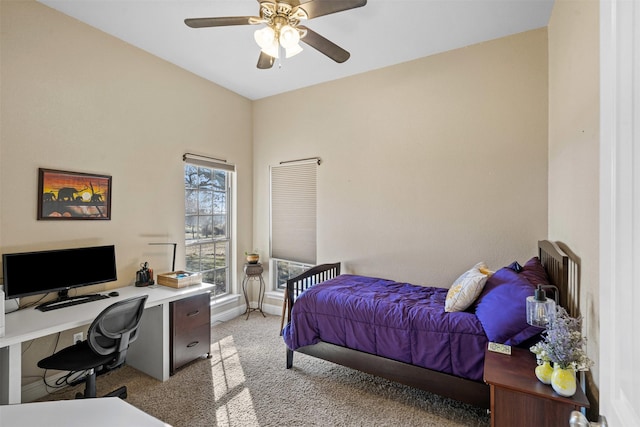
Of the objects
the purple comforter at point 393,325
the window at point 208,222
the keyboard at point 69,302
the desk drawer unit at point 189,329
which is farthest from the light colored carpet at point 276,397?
the window at point 208,222

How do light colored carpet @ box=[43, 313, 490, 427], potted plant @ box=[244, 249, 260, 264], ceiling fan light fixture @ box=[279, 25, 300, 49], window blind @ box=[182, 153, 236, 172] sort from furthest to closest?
potted plant @ box=[244, 249, 260, 264] < window blind @ box=[182, 153, 236, 172] < light colored carpet @ box=[43, 313, 490, 427] < ceiling fan light fixture @ box=[279, 25, 300, 49]

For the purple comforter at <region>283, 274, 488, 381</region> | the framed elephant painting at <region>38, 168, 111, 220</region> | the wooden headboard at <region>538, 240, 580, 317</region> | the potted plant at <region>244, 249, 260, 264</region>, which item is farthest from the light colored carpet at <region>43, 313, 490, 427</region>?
the framed elephant painting at <region>38, 168, 111, 220</region>

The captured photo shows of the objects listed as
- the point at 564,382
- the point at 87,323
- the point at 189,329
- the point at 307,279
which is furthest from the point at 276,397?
the point at 564,382

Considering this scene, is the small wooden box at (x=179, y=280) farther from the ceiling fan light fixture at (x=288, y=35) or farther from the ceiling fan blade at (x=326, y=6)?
the ceiling fan blade at (x=326, y=6)

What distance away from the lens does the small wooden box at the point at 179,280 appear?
110 inches

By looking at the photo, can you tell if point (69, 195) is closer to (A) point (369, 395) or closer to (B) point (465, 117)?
(A) point (369, 395)

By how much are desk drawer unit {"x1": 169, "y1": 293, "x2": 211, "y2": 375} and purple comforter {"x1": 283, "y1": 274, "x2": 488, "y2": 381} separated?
0.83 m

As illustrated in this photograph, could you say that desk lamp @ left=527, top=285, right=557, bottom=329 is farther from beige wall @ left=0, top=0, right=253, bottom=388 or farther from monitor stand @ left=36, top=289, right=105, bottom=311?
beige wall @ left=0, top=0, right=253, bottom=388

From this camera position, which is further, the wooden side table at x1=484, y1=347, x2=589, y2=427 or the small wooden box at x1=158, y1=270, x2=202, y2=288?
the small wooden box at x1=158, y1=270, x2=202, y2=288

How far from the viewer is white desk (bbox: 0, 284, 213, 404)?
5.75 ft

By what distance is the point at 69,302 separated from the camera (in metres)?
2.28

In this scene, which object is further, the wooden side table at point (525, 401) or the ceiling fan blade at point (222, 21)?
the ceiling fan blade at point (222, 21)

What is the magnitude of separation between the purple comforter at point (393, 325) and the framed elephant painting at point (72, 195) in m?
1.98
